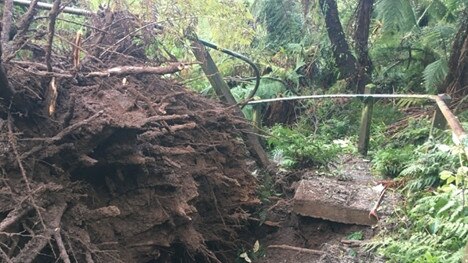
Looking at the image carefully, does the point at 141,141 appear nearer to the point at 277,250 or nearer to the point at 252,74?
the point at 277,250

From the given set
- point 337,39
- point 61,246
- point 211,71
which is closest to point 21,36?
point 61,246

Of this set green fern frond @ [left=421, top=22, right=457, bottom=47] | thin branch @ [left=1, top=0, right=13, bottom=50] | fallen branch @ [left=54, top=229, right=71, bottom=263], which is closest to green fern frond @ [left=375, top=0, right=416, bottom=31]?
green fern frond @ [left=421, top=22, right=457, bottom=47]

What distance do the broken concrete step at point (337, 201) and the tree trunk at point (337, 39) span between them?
14.6 ft

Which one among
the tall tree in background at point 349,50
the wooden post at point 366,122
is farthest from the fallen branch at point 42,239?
the tall tree in background at point 349,50

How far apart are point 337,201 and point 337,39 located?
518 cm

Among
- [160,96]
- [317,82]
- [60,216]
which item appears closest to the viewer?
[60,216]

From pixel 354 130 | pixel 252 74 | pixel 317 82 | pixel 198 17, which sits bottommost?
pixel 354 130

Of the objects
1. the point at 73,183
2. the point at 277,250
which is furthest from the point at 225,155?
the point at 73,183

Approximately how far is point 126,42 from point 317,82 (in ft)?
19.1

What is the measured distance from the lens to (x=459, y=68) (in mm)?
8008

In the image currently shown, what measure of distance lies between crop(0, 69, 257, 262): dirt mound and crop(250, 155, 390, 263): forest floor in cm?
49

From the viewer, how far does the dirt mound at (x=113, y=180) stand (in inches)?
127

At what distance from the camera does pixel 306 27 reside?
11070 mm

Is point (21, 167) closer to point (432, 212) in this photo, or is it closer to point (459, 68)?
point (432, 212)
